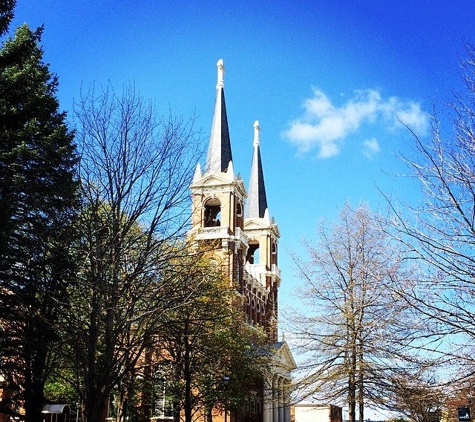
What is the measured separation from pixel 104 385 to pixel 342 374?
9.31 m

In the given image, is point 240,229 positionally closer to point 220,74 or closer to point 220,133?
point 220,133

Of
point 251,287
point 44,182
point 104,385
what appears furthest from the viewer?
point 251,287

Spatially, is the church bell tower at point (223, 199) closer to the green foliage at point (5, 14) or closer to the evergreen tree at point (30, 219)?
the evergreen tree at point (30, 219)

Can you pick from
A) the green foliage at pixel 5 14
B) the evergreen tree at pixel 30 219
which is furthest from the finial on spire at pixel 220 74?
the green foliage at pixel 5 14

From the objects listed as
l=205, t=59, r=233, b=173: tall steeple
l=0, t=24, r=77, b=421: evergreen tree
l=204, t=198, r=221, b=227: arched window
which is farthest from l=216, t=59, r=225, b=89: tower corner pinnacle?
l=0, t=24, r=77, b=421: evergreen tree

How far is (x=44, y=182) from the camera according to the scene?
→ 1977 centimetres

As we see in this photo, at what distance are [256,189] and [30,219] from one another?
55401mm

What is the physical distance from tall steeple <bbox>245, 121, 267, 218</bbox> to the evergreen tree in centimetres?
4786

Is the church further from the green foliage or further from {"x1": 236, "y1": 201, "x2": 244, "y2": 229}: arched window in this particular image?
the green foliage

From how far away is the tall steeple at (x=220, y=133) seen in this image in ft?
186

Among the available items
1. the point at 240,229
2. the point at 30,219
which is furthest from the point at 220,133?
the point at 30,219

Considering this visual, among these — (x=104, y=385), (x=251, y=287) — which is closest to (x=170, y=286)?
(x=104, y=385)

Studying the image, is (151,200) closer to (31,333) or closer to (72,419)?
(31,333)

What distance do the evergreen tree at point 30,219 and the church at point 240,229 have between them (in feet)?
80.2
